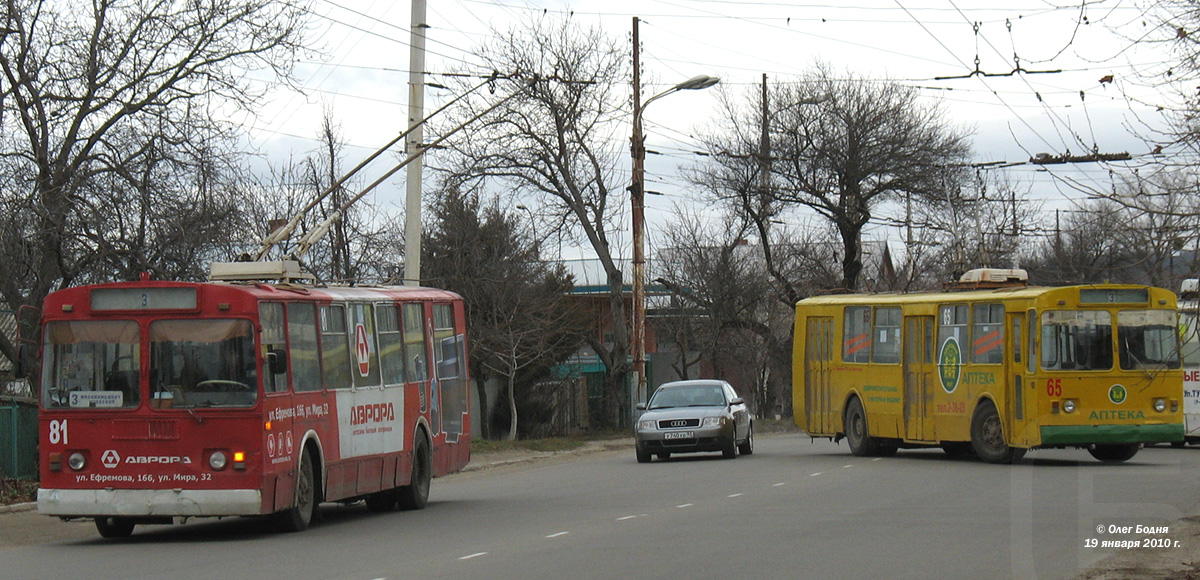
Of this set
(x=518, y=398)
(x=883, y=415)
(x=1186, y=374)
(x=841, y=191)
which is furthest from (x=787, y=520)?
(x=841, y=191)

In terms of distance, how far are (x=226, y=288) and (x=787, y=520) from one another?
620 centimetres

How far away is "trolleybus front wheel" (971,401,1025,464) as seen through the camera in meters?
23.8

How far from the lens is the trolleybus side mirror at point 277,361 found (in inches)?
587

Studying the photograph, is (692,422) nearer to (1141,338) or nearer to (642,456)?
(642,456)

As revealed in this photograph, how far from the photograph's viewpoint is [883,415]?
87.9ft

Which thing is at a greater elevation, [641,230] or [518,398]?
[641,230]

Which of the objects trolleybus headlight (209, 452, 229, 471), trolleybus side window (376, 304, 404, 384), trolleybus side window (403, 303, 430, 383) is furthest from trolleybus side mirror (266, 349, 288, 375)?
trolleybus side window (403, 303, 430, 383)

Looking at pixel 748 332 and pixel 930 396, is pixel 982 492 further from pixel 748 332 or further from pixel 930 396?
pixel 748 332

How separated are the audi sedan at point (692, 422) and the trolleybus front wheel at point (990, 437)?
4615 mm

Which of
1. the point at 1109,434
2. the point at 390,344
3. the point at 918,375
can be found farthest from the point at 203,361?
the point at 918,375

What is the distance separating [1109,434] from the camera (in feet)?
74.0

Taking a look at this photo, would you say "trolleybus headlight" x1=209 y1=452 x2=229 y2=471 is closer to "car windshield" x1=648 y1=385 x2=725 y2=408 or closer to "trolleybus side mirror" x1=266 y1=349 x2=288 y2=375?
"trolleybus side mirror" x1=266 y1=349 x2=288 y2=375

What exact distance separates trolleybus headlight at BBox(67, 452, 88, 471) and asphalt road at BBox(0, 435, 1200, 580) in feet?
2.65

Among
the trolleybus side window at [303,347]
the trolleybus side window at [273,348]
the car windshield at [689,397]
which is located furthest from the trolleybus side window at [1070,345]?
the trolleybus side window at [273,348]
